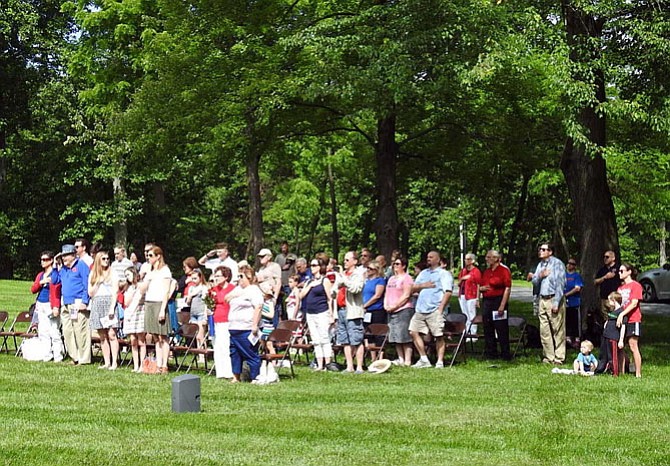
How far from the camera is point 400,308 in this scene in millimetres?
16984

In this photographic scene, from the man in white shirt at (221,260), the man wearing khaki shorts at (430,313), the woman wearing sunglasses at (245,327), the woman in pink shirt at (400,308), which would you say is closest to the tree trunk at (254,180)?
the man in white shirt at (221,260)

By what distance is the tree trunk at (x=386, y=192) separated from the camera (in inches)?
957

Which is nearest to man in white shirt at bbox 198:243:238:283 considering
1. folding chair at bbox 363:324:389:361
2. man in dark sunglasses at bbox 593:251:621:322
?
folding chair at bbox 363:324:389:361

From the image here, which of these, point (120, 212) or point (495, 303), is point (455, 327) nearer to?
point (495, 303)

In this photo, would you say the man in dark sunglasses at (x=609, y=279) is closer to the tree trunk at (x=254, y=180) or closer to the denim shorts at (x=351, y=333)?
the denim shorts at (x=351, y=333)

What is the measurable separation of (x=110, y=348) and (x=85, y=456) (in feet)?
27.3

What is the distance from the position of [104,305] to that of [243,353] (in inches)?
140

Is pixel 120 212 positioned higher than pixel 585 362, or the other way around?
pixel 120 212

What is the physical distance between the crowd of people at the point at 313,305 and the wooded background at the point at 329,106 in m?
2.79

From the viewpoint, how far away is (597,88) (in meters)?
17.4

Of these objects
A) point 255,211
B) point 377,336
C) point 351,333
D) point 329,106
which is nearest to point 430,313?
point 351,333

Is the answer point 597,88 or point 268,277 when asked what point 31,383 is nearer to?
point 268,277

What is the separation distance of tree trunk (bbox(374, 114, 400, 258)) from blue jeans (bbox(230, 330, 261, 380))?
9.68m

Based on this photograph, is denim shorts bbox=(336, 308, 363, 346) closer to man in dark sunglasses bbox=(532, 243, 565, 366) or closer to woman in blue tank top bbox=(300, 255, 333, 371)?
woman in blue tank top bbox=(300, 255, 333, 371)
